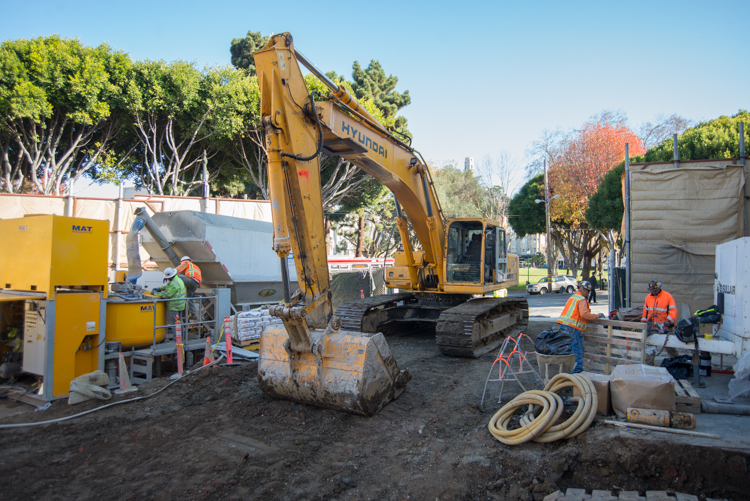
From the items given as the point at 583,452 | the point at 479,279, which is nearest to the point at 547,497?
the point at 583,452

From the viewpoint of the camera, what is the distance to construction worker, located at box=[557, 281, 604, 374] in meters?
6.62

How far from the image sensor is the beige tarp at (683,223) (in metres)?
10.7

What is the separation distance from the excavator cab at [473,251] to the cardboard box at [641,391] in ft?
16.7

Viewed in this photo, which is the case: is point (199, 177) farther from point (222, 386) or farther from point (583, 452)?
point (583, 452)

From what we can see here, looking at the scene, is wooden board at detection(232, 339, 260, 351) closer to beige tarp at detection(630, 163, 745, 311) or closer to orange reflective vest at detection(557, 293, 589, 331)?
orange reflective vest at detection(557, 293, 589, 331)

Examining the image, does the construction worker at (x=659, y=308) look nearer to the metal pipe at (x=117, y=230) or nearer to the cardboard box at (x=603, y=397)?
the cardboard box at (x=603, y=397)

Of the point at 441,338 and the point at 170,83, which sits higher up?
the point at 170,83

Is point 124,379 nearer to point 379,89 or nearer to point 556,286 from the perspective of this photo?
point 556,286

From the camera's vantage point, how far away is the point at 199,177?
24.7m

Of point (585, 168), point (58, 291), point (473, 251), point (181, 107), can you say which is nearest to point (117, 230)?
point (181, 107)

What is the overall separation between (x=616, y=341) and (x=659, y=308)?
1469 mm

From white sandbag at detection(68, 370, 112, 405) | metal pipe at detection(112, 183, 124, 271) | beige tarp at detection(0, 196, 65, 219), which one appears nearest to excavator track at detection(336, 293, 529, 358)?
white sandbag at detection(68, 370, 112, 405)

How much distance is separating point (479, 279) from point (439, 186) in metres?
29.0

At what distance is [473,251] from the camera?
10.3 meters
